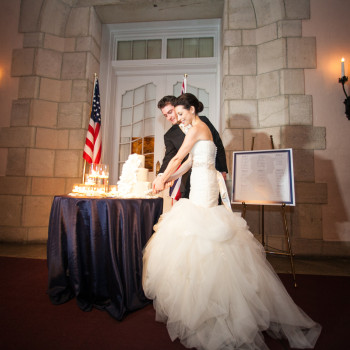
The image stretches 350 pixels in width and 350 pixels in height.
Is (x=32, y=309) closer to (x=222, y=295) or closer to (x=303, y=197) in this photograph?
(x=222, y=295)

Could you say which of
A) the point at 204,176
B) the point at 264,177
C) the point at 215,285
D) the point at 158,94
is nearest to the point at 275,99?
the point at 264,177

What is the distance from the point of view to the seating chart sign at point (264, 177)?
2475 mm

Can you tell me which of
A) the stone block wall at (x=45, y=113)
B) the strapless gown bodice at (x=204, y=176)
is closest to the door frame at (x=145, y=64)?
the stone block wall at (x=45, y=113)

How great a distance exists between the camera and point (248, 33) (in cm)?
360

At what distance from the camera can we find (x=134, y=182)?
79.4 inches

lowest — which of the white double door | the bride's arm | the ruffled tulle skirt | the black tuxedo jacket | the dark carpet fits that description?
the dark carpet

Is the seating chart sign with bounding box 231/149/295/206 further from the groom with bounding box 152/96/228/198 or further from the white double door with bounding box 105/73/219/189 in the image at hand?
the white double door with bounding box 105/73/219/189

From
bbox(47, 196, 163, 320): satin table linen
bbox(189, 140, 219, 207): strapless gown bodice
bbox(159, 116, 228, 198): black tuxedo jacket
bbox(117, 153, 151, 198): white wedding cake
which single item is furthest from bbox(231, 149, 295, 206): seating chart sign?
bbox(47, 196, 163, 320): satin table linen

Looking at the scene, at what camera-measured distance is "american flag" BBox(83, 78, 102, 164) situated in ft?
11.6

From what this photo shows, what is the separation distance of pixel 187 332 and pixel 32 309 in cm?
124

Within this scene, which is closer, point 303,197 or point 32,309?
point 32,309

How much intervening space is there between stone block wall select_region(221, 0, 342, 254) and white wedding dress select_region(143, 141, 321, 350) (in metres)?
1.94

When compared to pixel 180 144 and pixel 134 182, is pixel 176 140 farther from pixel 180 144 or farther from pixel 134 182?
pixel 134 182

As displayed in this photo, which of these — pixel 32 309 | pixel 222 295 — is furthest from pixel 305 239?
pixel 32 309
